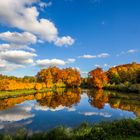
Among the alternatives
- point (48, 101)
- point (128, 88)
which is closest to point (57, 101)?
point (48, 101)

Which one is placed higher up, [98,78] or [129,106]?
[98,78]

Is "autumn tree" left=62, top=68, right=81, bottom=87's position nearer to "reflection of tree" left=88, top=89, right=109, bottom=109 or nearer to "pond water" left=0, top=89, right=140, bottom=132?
"reflection of tree" left=88, top=89, right=109, bottom=109

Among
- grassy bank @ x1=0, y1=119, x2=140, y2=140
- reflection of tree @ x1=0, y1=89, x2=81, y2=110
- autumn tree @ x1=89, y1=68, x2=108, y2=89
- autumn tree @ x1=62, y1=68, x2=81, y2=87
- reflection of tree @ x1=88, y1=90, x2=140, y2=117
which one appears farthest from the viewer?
autumn tree @ x1=62, y1=68, x2=81, y2=87

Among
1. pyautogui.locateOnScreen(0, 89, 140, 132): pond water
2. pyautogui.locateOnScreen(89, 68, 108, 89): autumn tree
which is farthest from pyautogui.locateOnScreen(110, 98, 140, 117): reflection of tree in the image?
pyautogui.locateOnScreen(89, 68, 108, 89): autumn tree

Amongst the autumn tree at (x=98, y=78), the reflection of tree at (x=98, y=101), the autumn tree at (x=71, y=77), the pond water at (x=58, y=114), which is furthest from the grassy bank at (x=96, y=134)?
the autumn tree at (x=71, y=77)

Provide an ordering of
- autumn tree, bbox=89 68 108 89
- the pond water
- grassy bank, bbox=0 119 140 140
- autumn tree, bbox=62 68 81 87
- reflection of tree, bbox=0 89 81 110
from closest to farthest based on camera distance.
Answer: grassy bank, bbox=0 119 140 140, the pond water, reflection of tree, bbox=0 89 81 110, autumn tree, bbox=89 68 108 89, autumn tree, bbox=62 68 81 87

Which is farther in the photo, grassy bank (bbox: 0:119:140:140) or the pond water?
the pond water

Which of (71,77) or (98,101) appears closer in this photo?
(98,101)

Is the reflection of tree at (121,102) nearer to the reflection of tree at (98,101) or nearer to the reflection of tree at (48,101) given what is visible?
the reflection of tree at (98,101)

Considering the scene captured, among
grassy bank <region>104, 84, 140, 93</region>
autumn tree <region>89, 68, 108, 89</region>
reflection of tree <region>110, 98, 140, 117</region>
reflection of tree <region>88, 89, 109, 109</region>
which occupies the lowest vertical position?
reflection of tree <region>110, 98, 140, 117</region>

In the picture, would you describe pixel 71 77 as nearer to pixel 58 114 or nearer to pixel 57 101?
pixel 57 101

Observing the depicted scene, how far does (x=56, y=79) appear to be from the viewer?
3959 inches

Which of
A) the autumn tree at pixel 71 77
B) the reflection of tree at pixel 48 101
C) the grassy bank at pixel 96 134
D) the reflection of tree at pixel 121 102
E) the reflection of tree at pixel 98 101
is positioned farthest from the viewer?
the autumn tree at pixel 71 77

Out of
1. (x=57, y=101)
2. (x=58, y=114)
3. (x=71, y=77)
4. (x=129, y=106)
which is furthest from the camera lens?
(x=71, y=77)
